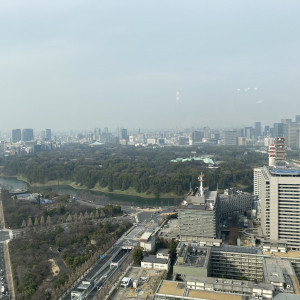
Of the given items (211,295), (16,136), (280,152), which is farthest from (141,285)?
(16,136)

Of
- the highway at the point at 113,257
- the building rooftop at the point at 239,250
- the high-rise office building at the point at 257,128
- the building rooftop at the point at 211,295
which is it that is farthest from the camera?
the high-rise office building at the point at 257,128

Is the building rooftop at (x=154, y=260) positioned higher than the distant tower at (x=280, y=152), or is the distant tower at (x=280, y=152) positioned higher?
the distant tower at (x=280, y=152)

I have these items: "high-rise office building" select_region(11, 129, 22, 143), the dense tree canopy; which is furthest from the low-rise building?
"high-rise office building" select_region(11, 129, 22, 143)

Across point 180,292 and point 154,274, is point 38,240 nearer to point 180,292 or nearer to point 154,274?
point 154,274

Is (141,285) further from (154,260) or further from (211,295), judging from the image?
(211,295)

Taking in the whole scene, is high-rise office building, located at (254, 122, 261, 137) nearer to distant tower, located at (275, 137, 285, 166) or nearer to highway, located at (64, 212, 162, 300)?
distant tower, located at (275, 137, 285, 166)

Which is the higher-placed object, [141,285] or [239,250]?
[239,250]

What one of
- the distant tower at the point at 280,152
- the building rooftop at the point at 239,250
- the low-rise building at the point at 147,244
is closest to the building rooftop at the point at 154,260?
the low-rise building at the point at 147,244

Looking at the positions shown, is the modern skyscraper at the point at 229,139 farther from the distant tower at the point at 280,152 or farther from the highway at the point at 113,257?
the highway at the point at 113,257

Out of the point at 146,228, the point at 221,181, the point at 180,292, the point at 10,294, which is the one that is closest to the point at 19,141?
the point at 221,181
